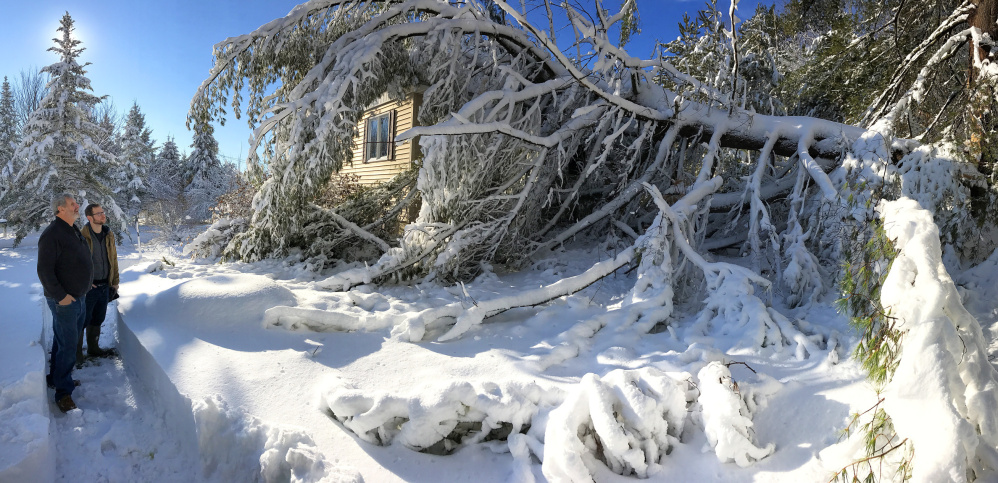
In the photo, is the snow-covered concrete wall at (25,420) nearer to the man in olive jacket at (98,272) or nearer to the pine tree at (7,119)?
the man in olive jacket at (98,272)

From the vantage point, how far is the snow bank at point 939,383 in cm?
164

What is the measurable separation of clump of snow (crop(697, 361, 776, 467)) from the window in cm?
1070

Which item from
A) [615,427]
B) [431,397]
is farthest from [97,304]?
[615,427]

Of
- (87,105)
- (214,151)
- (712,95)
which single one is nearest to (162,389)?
(712,95)

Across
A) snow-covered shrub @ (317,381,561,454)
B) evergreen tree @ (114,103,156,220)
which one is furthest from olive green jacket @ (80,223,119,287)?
evergreen tree @ (114,103,156,220)

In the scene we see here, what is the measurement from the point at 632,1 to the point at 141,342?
20.6 feet

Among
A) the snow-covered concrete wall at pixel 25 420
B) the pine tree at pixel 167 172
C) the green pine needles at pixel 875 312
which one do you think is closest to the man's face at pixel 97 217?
the snow-covered concrete wall at pixel 25 420

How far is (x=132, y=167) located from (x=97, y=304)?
2454 cm

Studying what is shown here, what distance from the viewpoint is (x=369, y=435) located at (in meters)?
2.65

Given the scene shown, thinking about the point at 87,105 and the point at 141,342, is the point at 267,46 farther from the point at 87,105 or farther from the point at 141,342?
the point at 87,105

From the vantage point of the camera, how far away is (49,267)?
3.38m

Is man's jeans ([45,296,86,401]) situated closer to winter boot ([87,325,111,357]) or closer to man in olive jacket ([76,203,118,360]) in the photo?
man in olive jacket ([76,203,118,360])

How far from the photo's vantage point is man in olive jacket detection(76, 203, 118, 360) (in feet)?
13.9

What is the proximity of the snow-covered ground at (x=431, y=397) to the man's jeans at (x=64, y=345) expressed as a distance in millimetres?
131
